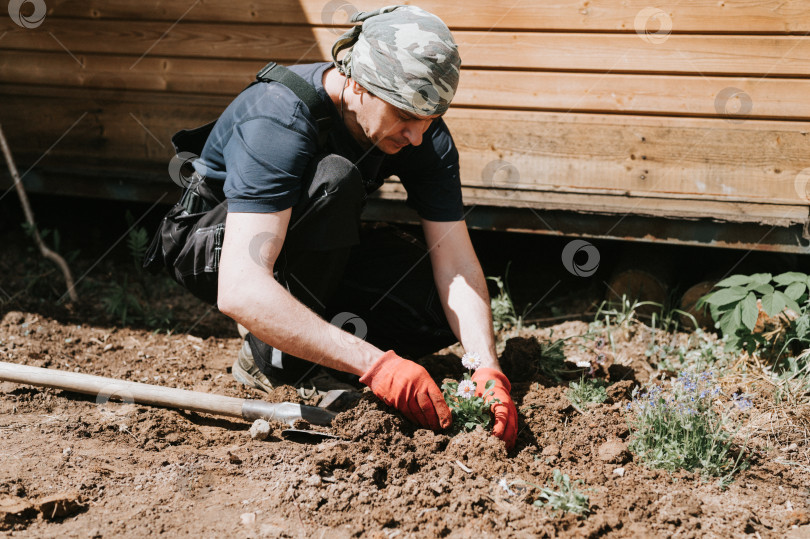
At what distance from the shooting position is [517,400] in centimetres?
281

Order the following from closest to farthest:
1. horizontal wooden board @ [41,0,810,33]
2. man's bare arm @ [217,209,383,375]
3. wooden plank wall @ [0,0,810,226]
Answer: man's bare arm @ [217,209,383,375] < horizontal wooden board @ [41,0,810,33] < wooden plank wall @ [0,0,810,226]

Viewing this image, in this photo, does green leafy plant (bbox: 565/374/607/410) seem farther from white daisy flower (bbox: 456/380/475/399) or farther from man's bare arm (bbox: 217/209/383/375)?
man's bare arm (bbox: 217/209/383/375)

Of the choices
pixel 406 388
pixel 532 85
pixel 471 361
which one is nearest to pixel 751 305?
pixel 471 361

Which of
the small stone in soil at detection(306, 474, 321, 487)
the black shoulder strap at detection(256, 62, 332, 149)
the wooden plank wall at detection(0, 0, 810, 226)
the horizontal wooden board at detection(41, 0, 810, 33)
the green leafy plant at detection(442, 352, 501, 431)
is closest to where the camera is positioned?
the small stone in soil at detection(306, 474, 321, 487)

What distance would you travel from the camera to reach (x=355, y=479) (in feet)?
7.20

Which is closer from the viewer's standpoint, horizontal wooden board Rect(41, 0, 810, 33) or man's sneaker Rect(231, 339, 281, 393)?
man's sneaker Rect(231, 339, 281, 393)

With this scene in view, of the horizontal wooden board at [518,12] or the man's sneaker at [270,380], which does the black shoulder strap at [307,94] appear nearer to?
the man's sneaker at [270,380]

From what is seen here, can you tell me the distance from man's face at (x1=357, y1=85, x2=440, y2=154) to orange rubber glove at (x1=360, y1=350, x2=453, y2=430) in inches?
31.0

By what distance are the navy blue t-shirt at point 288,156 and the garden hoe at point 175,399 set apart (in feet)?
2.47

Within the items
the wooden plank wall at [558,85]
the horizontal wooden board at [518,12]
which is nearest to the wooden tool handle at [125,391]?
the wooden plank wall at [558,85]

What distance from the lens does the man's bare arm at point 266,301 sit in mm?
2311

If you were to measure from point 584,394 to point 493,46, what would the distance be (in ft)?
6.29

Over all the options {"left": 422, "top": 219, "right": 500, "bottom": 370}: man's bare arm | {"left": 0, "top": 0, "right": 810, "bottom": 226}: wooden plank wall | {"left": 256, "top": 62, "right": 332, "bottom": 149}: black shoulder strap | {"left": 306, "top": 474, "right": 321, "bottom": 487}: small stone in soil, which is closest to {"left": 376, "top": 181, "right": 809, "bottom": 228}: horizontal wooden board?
{"left": 0, "top": 0, "right": 810, "bottom": 226}: wooden plank wall

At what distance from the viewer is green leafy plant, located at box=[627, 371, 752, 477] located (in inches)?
92.9
